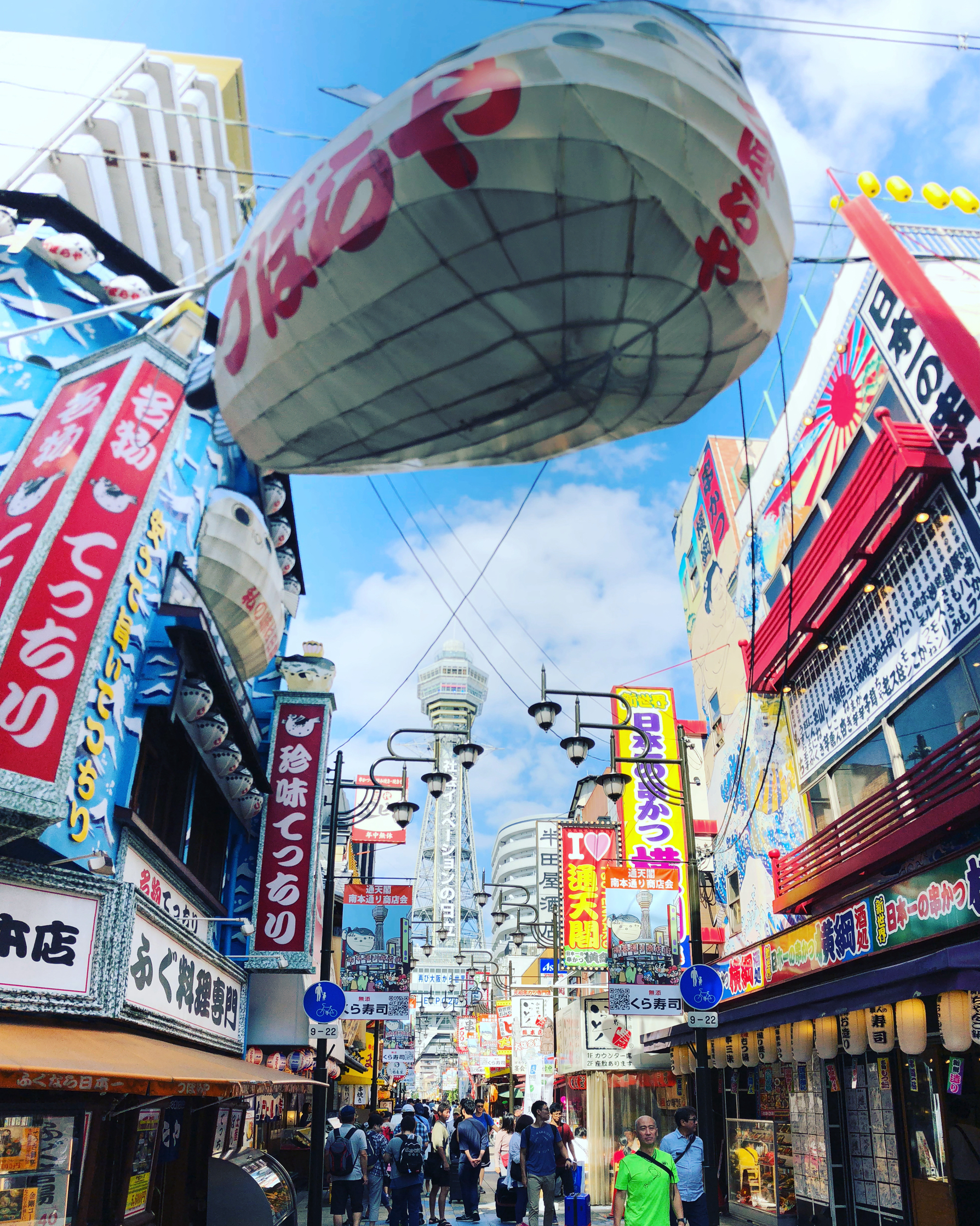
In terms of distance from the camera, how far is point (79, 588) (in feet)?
26.7

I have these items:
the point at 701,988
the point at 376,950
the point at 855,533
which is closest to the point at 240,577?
Result: the point at 701,988

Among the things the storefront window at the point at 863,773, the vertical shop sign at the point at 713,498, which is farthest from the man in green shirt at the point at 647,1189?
the vertical shop sign at the point at 713,498

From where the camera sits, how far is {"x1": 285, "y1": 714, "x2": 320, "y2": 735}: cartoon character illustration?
16.4 metres

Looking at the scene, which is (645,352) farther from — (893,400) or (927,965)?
(893,400)

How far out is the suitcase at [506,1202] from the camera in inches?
586

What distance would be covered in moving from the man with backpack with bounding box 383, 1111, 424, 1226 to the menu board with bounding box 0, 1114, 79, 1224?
659 cm

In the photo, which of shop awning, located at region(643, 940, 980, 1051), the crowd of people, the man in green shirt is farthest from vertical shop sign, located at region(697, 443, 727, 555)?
the man in green shirt

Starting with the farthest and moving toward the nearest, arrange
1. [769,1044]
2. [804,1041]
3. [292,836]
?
1. [292,836]
2. [769,1044]
3. [804,1041]

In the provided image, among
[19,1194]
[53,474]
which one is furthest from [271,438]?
[19,1194]

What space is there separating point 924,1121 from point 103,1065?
33.0 ft

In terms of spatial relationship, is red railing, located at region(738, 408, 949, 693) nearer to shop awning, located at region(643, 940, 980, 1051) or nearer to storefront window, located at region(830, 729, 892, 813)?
storefront window, located at region(830, 729, 892, 813)

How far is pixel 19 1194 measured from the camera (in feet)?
22.5

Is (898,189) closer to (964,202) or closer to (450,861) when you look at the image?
(964,202)

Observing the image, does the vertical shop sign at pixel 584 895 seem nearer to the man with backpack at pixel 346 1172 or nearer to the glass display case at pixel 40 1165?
the man with backpack at pixel 346 1172
